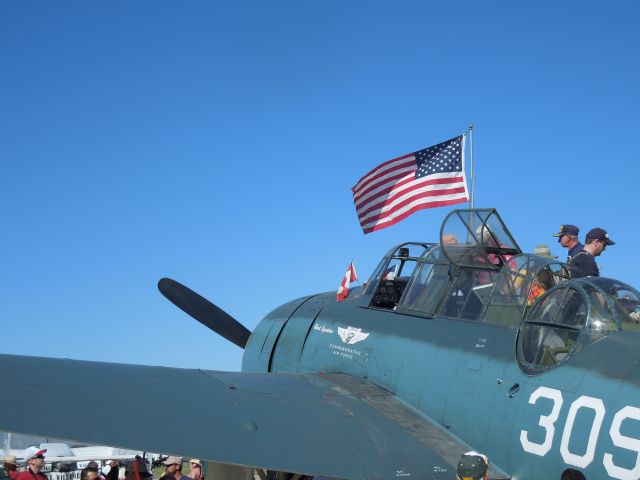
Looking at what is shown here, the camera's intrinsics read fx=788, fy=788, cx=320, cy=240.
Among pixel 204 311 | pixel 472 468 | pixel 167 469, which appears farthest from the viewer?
pixel 204 311

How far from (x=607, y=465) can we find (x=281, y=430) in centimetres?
286

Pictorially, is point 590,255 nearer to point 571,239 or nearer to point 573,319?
point 571,239

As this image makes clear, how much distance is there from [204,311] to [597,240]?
6.95m

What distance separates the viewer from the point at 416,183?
12.5m

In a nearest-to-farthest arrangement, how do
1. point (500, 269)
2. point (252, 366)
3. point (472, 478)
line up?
point (472, 478)
point (500, 269)
point (252, 366)

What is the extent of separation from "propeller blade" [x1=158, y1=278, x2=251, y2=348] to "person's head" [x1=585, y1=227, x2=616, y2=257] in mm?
6394

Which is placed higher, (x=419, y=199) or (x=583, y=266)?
(x=419, y=199)

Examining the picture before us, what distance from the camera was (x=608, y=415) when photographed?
5.71m

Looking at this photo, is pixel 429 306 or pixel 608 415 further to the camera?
pixel 429 306

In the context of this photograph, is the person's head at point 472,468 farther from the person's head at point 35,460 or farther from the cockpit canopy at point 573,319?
the person's head at point 35,460

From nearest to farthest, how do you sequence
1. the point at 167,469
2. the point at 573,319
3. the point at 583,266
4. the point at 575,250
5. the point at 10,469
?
the point at 573,319 < the point at 583,266 < the point at 167,469 < the point at 10,469 < the point at 575,250

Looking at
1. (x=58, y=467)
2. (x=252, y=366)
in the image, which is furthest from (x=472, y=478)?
(x=58, y=467)

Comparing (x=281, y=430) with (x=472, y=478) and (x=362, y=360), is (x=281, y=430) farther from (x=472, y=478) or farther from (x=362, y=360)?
(x=472, y=478)

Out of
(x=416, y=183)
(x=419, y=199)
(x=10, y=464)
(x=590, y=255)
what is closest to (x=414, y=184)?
(x=416, y=183)
